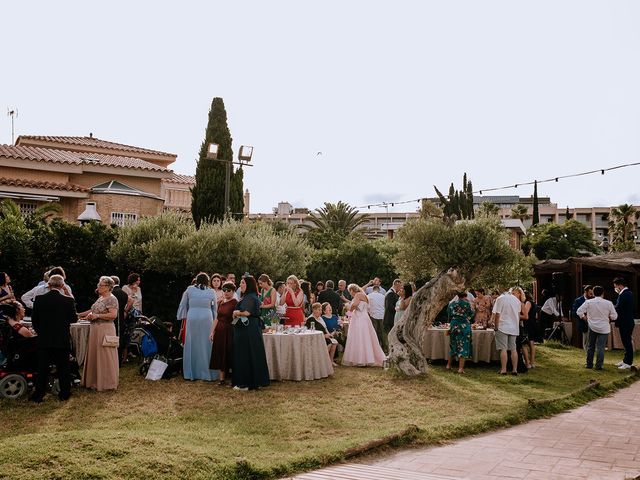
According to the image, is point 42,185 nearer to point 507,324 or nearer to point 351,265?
point 351,265

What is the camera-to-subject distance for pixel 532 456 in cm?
698

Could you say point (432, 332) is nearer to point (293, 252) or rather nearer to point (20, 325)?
point (293, 252)

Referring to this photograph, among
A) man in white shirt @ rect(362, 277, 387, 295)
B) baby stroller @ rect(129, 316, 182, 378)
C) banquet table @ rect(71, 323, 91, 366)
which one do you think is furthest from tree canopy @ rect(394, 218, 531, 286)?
banquet table @ rect(71, 323, 91, 366)

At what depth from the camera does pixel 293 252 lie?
66.6ft

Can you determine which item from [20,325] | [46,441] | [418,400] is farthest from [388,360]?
[46,441]

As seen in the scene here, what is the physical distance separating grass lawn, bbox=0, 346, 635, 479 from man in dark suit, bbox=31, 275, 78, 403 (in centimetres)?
38

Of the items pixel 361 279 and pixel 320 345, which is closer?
pixel 320 345

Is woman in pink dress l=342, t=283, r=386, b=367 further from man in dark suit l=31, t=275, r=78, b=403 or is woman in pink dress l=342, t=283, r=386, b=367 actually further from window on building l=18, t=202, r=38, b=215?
window on building l=18, t=202, r=38, b=215

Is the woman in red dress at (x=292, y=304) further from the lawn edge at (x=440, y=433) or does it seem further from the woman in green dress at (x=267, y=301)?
the lawn edge at (x=440, y=433)

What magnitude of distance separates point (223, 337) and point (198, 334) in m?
0.65

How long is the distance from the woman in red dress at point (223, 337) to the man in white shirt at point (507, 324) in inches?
208

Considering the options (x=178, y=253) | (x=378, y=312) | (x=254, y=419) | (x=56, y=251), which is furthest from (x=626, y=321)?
(x=56, y=251)

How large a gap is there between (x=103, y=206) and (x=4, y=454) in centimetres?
2254

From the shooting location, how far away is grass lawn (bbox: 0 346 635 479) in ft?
19.7
